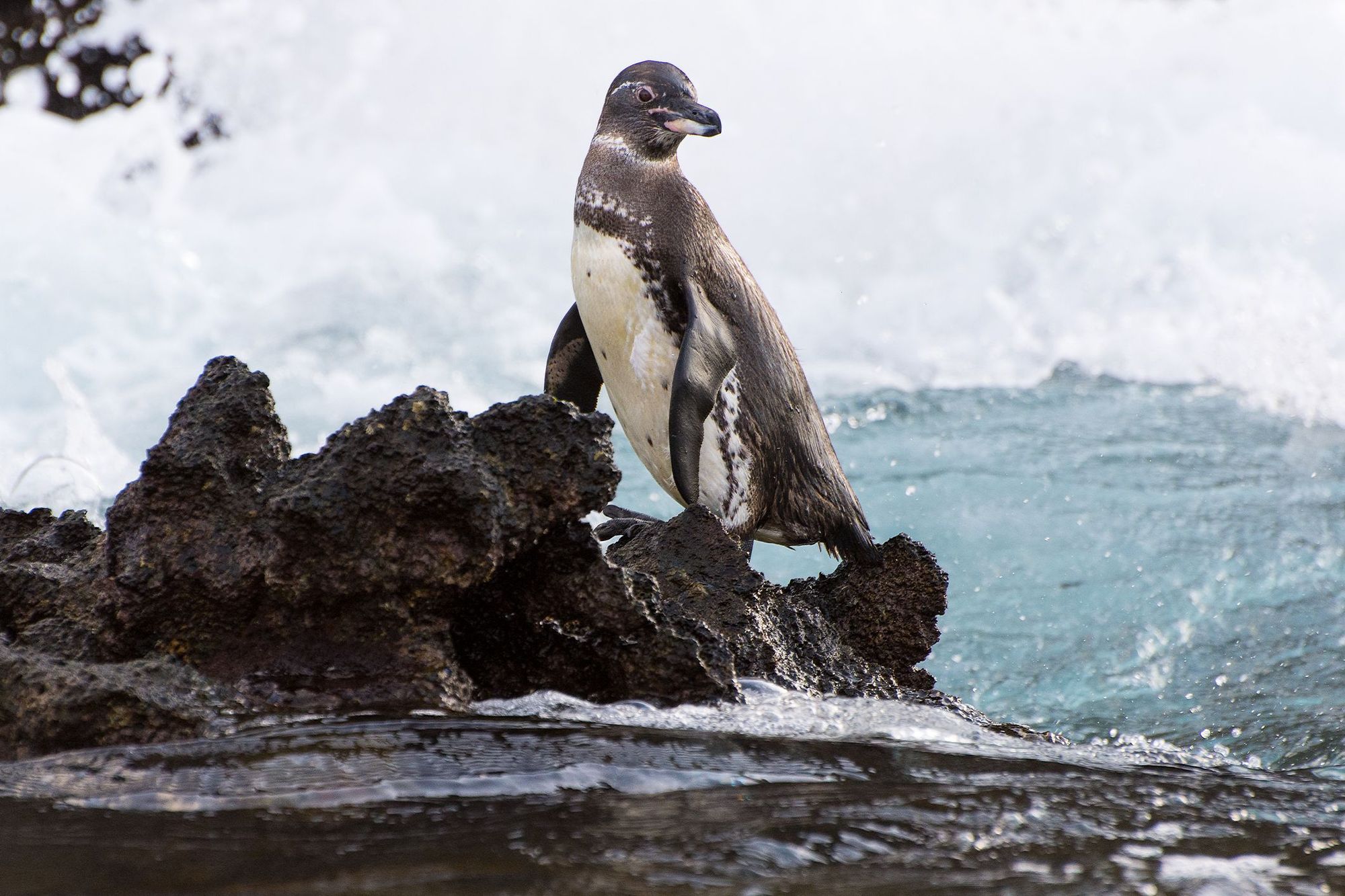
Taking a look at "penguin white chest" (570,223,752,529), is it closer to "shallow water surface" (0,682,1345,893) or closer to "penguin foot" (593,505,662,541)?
"penguin foot" (593,505,662,541)

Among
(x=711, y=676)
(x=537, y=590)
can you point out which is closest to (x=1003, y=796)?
(x=711, y=676)

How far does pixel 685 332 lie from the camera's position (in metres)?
3.08

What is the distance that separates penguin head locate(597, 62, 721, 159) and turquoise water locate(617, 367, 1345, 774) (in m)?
2.31

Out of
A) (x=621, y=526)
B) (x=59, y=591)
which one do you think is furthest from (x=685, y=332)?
(x=59, y=591)

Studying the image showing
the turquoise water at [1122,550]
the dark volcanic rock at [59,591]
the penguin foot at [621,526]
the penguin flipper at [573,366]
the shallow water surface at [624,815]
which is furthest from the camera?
the turquoise water at [1122,550]

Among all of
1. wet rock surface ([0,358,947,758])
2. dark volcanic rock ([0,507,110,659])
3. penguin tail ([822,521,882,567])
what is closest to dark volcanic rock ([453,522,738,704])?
wet rock surface ([0,358,947,758])

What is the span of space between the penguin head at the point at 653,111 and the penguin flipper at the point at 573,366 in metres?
0.51

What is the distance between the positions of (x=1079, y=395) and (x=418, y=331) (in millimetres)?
5120

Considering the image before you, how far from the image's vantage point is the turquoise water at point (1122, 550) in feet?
15.3

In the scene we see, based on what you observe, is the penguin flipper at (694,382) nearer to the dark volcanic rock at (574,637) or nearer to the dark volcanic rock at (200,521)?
the dark volcanic rock at (574,637)

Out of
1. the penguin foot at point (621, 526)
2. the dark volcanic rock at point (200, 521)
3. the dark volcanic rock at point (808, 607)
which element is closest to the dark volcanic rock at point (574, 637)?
the dark volcanic rock at point (808, 607)

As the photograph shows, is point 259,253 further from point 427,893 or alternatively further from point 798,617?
point 427,893

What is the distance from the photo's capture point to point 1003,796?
1.94 meters

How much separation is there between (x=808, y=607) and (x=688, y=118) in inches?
49.9
